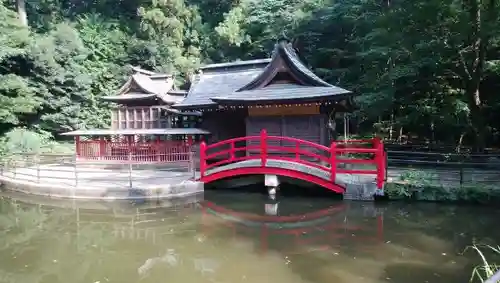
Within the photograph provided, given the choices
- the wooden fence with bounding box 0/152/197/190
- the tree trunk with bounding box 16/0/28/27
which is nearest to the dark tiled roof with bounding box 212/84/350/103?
the wooden fence with bounding box 0/152/197/190

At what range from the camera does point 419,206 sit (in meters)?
11.0

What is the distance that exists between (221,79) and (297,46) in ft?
35.4

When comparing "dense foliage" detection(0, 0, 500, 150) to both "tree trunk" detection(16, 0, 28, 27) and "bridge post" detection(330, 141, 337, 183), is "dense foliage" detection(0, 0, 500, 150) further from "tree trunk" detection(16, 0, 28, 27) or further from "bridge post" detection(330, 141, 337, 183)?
"bridge post" detection(330, 141, 337, 183)

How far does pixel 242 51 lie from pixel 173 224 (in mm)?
28014

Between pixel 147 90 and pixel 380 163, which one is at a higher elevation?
pixel 147 90

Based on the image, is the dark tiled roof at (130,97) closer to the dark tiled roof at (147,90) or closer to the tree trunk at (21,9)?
the dark tiled roof at (147,90)

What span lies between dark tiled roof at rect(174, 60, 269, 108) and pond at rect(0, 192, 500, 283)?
684 cm

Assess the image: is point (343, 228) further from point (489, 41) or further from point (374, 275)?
point (489, 41)

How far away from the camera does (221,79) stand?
19.0 metres

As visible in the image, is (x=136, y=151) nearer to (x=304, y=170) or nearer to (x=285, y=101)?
(x=285, y=101)

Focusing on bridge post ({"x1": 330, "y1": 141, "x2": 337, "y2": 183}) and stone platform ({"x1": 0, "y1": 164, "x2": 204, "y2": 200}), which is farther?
stone platform ({"x1": 0, "y1": 164, "x2": 204, "y2": 200})

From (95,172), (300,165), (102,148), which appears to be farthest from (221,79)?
(300,165)

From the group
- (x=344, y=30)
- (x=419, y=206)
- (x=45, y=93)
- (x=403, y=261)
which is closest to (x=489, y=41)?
(x=419, y=206)

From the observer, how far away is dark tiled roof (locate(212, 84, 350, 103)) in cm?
1315
